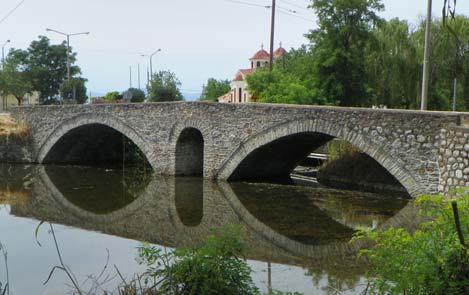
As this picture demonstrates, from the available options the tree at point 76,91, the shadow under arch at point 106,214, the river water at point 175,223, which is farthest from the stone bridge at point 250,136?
the tree at point 76,91

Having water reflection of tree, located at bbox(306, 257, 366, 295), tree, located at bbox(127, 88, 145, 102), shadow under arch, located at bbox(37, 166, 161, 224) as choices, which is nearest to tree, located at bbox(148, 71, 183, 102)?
tree, located at bbox(127, 88, 145, 102)

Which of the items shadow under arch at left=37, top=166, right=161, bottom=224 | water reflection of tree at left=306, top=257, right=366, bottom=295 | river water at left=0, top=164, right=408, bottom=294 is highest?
water reflection of tree at left=306, top=257, right=366, bottom=295

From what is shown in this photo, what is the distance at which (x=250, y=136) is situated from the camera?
18.1m

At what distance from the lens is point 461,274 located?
4598 millimetres

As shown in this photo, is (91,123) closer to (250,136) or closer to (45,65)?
(250,136)

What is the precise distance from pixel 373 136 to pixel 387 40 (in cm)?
1330

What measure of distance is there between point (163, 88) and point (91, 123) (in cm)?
1569

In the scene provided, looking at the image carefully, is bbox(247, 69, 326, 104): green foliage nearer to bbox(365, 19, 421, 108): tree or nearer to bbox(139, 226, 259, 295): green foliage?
bbox(365, 19, 421, 108): tree

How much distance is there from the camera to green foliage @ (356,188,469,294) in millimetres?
4535

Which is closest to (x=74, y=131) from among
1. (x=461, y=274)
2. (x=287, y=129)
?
(x=287, y=129)

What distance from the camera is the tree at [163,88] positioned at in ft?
126

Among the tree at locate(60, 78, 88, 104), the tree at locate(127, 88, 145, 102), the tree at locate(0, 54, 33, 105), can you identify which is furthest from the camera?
the tree at locate(0, 54, 33, 105)

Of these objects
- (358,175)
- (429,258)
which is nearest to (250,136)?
(358,175)

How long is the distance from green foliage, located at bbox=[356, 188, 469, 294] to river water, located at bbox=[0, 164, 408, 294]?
325 centimetres
